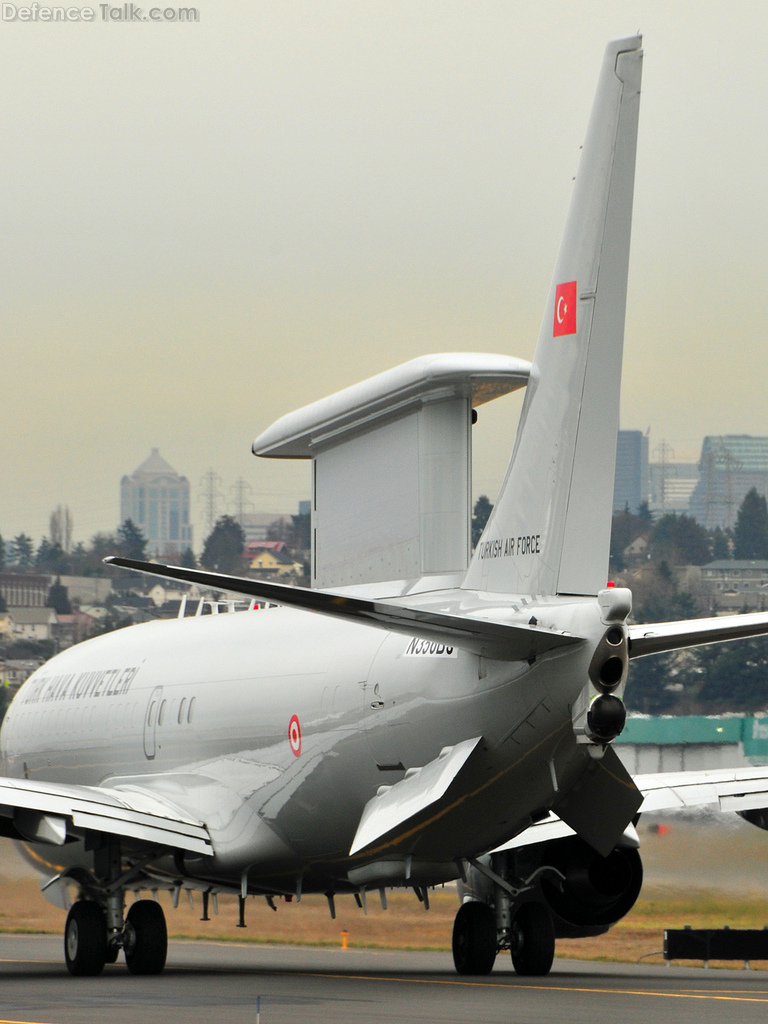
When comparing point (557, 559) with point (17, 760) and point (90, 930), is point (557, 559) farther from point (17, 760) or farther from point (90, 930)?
point (17, 760)

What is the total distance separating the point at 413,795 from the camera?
16.2 meters

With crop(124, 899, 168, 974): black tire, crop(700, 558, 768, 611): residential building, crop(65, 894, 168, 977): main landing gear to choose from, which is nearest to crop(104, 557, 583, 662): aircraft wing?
crop(65, 894, 168, 977): main landing gear

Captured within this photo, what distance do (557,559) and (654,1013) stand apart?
409cm

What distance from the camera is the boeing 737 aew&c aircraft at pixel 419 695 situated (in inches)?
609

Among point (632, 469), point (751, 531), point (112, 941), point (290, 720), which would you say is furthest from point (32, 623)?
point (632, 469)

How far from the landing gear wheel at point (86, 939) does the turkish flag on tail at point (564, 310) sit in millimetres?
8460

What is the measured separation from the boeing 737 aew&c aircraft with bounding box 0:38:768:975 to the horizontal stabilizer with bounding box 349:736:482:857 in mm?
39

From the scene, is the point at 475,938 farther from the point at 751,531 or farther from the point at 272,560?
the point at 751,531

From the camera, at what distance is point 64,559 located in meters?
93.8

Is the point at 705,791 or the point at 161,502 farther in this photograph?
the point at 161,502

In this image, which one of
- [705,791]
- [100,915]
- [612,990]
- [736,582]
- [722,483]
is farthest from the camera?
[722,483]

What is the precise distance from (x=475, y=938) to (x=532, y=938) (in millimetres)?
711

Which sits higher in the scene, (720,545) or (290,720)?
(720,545)

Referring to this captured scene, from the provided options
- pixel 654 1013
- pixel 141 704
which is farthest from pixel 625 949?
pixel 654 1013
